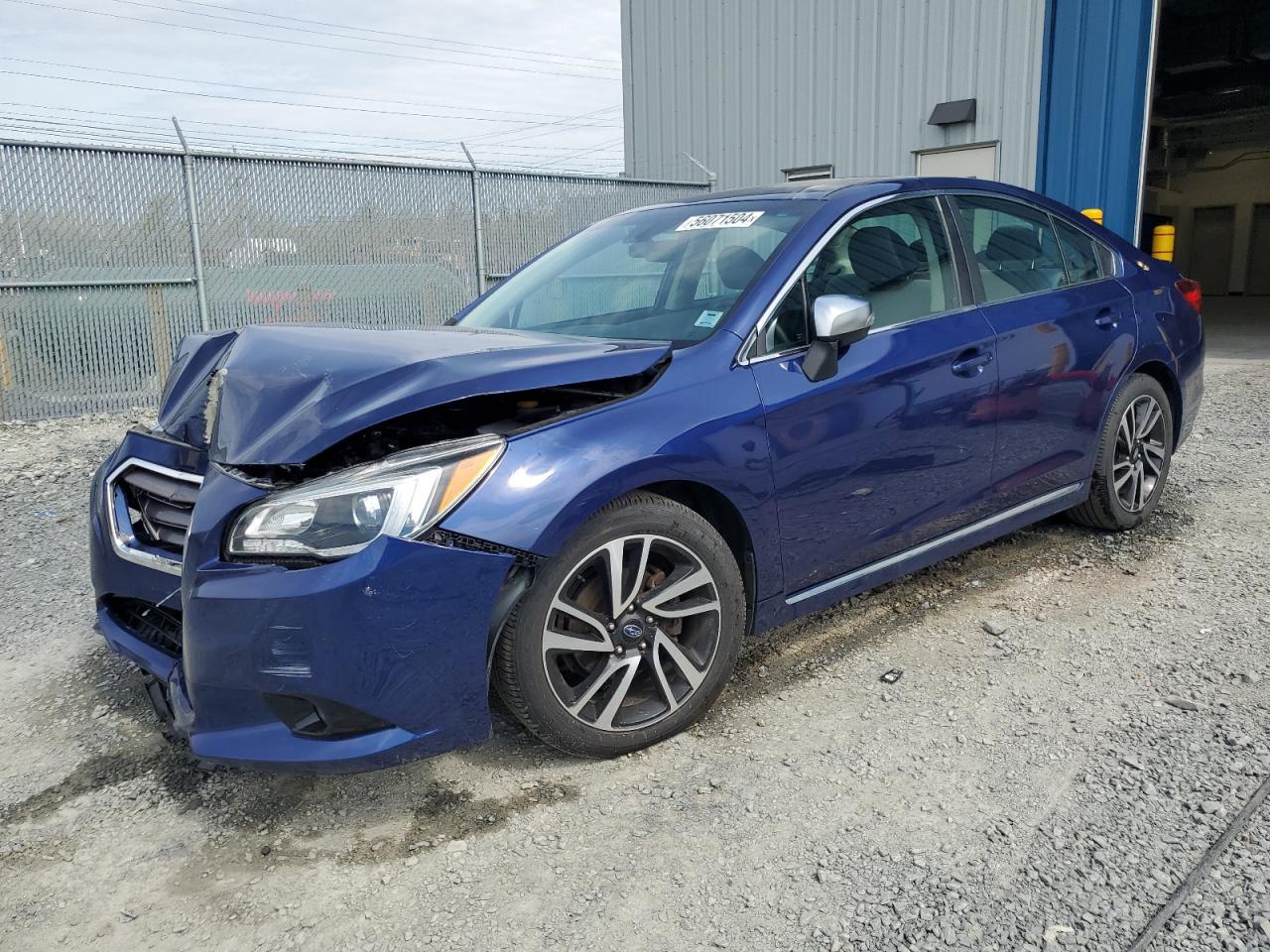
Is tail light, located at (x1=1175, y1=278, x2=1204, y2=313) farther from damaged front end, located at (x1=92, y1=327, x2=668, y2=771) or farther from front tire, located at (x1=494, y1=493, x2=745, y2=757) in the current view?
damaged front end, located at (x1=92, y1=327, x2=668, y2=771)

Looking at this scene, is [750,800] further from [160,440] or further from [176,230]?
[176,230]

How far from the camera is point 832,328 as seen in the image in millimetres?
2881

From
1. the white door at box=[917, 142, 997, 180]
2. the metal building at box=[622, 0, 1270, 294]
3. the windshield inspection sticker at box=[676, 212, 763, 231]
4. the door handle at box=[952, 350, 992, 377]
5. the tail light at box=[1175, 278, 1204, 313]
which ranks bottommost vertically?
the door handle at box=[952, 350, 992, 377]

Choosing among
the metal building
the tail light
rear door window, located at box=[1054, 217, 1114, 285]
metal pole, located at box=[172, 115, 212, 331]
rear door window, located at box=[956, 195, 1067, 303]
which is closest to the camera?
rear door window, located at box=[956, 195, 1067, 303]

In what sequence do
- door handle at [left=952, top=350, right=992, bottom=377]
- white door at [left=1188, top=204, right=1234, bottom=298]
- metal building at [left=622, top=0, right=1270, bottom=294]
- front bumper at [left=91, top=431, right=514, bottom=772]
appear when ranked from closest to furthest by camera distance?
front bumper at [left=91, top=431, right=514, bottom=772] → door handle at [left=952, top=350, right=992, bottom=377] → metal building at [left=622, top=0, right=1270, bottom=294] → white door at [left=1188, top=204, right=1234, bottom=298]

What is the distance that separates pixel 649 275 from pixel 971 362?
1.15 m

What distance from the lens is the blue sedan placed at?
2.28 m

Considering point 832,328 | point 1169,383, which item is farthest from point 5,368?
point 1169,383

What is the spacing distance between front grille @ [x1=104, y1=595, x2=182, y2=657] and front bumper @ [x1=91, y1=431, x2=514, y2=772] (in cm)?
31

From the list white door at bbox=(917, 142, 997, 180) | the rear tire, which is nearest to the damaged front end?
the rear tire

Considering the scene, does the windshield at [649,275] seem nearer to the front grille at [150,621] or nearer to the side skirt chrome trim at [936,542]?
the side skirt chrome trim at [936,542]

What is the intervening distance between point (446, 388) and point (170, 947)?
132cm

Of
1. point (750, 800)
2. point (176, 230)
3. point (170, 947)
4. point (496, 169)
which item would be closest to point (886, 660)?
point (750, 800)

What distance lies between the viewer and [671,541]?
266 cm
